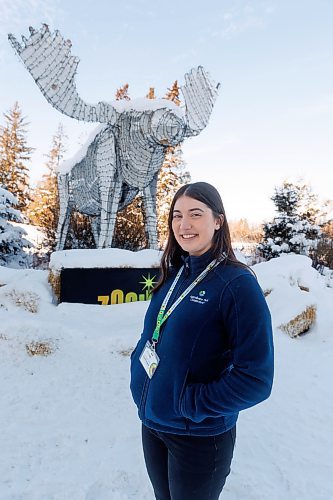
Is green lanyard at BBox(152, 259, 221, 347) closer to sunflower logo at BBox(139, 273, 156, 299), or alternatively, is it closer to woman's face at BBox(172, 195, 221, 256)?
woman's face at BBox(172, 195, 221, 256)

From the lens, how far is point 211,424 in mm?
1148

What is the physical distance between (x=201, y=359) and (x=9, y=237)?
281 inches

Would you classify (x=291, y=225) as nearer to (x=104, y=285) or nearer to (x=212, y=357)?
(x=104, y=285)

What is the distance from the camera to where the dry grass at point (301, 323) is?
226 inches

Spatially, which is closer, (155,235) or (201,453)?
(201,453)

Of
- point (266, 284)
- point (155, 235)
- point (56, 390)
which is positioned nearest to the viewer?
point (56, 390)

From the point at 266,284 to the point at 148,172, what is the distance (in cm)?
326

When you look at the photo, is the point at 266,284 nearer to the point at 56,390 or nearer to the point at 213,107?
the point at 213,107

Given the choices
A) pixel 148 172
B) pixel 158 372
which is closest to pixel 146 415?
pixel 158 372

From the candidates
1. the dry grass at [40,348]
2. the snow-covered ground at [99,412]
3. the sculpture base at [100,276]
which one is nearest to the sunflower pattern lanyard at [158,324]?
the snow-covered ground at [99,412]

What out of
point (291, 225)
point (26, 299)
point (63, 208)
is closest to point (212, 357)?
point (26, 299)

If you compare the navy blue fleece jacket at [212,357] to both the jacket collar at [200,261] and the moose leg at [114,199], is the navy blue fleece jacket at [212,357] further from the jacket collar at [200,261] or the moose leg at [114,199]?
the moose leg at [114,199]

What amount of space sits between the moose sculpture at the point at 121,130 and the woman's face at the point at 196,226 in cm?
439

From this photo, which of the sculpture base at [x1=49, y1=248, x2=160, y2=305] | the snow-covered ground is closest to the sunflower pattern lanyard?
the snow-covered ground
